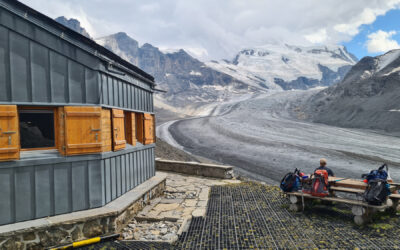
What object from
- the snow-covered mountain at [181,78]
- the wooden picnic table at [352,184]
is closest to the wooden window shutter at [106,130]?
the wooden picnic table at [352,184]

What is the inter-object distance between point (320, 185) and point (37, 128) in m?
6.68

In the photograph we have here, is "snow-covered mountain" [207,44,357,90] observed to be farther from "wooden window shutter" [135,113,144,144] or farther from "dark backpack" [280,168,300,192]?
"dark backpack" [280,168,300,192]

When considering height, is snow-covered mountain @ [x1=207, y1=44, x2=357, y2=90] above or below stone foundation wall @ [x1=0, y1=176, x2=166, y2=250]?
above

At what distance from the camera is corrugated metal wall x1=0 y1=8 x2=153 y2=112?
4766 millimetres

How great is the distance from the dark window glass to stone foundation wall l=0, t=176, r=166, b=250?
1658mm

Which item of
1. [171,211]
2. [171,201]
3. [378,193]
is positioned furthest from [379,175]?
[171,201]

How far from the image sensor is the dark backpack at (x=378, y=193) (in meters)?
5.49

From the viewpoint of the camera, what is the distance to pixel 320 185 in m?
6.53

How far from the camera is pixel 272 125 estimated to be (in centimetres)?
3500

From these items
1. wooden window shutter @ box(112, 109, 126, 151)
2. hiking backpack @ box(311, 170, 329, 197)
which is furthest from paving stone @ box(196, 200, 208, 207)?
hiking backpack @ box(311, 170, 329, 197)

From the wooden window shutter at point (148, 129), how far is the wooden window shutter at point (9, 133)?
3917 mm

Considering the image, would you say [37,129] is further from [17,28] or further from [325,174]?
[325,174]

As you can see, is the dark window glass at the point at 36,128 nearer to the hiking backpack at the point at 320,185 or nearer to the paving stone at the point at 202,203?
Result: the paving stone at the point at 202,203

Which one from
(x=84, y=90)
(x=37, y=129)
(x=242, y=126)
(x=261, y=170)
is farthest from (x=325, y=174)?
(x=242, y=126)
